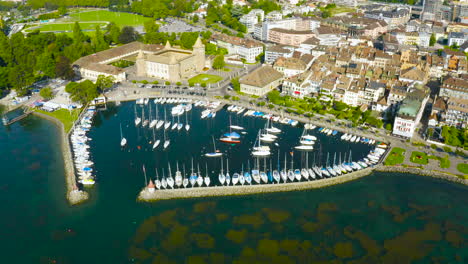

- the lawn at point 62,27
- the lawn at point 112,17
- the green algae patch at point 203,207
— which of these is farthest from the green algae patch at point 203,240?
the lawn at point 112,17

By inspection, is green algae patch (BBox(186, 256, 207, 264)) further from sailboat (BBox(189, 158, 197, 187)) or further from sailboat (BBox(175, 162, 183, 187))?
sailboat (BBox(175, 162, 183, 187))

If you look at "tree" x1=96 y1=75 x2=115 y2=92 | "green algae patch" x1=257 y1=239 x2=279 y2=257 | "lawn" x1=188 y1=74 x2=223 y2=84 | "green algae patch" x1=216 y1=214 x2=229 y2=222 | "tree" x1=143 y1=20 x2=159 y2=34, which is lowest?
"green algae patch" x1=257 y1=239 x2=279 y2=257

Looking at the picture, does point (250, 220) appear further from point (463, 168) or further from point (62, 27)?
point (62, 27)

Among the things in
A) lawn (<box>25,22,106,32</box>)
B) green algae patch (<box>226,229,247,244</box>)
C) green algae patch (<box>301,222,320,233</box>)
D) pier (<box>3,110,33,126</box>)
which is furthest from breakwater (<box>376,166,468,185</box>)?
lawn (<box>25,22,106,32</box>)

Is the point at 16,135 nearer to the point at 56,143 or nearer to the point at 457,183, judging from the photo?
the point at 56,143

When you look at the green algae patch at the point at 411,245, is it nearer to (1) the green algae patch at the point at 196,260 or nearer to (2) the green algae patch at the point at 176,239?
(1) the green algae patch at the point at 196,260

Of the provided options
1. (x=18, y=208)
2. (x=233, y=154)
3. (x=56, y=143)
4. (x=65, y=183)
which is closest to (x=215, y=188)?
(x=233, y=154)
